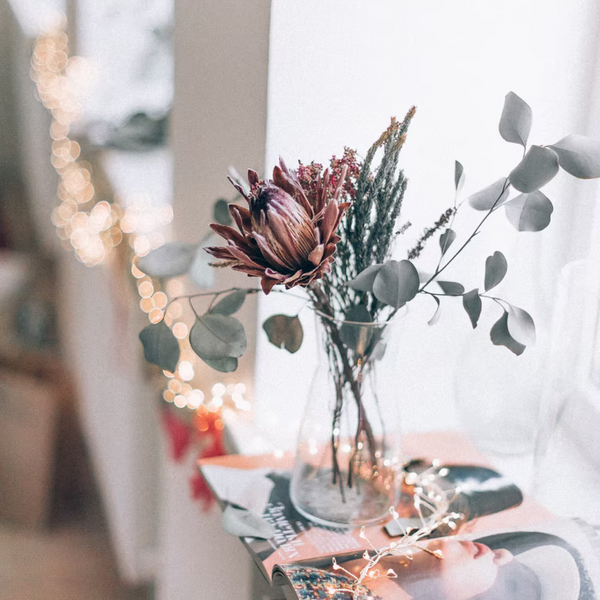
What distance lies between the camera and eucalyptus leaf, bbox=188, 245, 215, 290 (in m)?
0.59

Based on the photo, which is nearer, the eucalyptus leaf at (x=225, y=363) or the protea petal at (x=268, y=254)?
the protea petal at (x=268, y=254)

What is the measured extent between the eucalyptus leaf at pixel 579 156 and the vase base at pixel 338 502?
30 cm

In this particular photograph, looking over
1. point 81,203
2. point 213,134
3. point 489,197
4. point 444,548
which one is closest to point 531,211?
point 489,197

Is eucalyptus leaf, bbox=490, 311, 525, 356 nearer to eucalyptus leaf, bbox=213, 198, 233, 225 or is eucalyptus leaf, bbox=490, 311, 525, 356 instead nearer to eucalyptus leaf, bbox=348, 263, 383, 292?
eucalyptus leaf, bbox=348, 263, 383, 292

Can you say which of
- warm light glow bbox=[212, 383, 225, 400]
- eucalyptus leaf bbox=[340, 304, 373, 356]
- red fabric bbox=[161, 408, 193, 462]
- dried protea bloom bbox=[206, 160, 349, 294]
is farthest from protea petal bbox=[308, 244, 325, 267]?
red fabric bbox=[161, 408, 193, 462]

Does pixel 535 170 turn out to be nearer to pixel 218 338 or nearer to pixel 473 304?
pixel 473 304

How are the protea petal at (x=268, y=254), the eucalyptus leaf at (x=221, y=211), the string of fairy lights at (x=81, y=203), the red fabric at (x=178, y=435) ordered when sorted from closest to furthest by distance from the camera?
the protea petal at (x=268, y=254)
the eucalyptus leaf at (x=221, y=211)
the red fabric at (x=178, y=435)
the string of fairy lights at (x=81, y=203)

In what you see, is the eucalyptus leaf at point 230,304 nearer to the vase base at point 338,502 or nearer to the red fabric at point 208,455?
the vase base at point 338,502

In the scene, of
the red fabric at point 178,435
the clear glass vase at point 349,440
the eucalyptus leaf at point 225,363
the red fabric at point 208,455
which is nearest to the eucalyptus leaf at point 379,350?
the clear glass vase at point 349,440

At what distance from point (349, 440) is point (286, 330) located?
104mm

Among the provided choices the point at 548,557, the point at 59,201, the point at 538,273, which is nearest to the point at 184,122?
the point at 538,273

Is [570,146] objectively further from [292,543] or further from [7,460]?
[7,460]

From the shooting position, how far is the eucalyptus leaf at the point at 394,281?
461mm

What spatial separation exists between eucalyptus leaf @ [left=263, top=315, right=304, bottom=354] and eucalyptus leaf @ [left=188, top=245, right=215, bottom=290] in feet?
0.24
